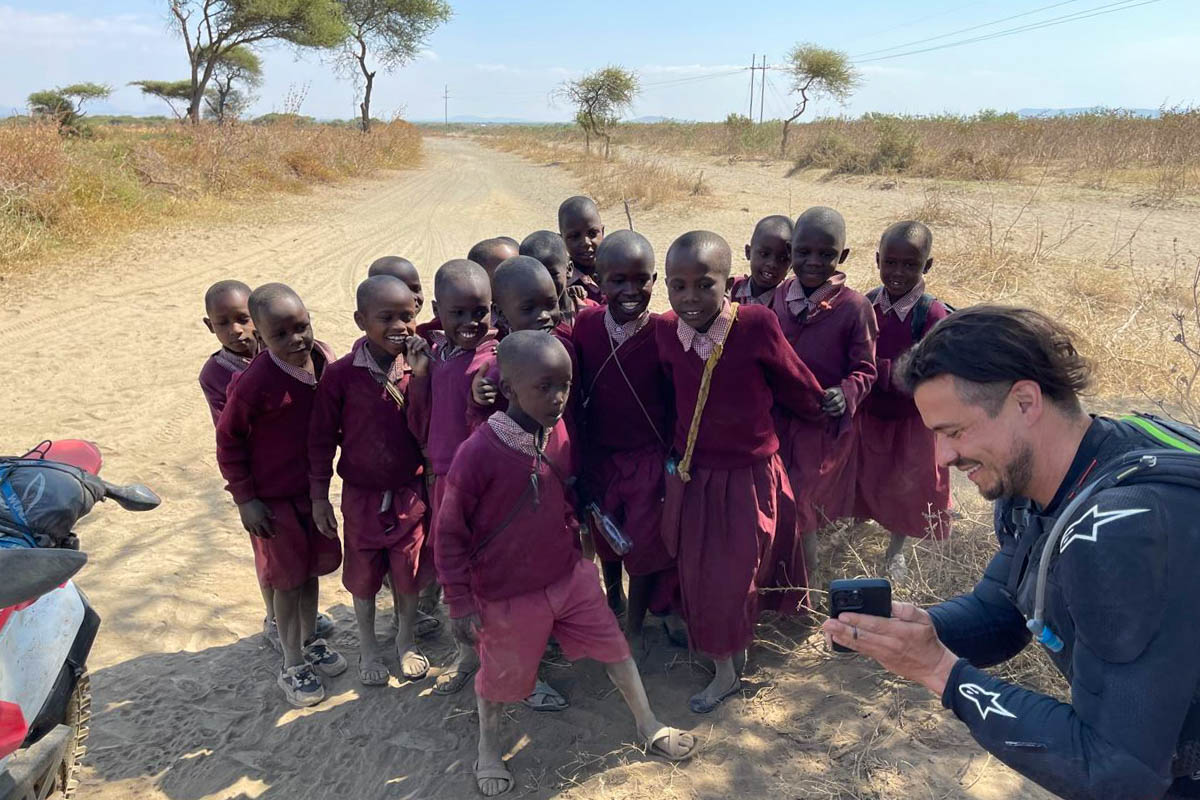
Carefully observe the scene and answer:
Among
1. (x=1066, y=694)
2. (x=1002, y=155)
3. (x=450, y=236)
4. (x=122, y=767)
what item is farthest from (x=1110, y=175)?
(x=122, y=767)

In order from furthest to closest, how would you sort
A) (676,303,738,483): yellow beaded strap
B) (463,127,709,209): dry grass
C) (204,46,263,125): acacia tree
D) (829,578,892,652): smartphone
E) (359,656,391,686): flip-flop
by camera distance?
(204,46,263,125): acacia tree → (463,127,709,209): dry grass → (359,656,391,686): flip-flop → (676,303,738,483): yellow beaded strap → (829,578,892,652): smartphone

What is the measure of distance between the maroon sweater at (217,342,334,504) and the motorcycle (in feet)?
1.14

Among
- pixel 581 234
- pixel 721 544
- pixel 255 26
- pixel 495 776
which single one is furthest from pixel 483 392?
pixel 255 26

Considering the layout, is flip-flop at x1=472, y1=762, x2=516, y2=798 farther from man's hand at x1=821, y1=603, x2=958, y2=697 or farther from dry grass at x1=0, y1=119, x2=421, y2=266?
dry grass at x1=0, y1=119, x2=421, y2=266

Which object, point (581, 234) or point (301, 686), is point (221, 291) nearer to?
point (301, 686)

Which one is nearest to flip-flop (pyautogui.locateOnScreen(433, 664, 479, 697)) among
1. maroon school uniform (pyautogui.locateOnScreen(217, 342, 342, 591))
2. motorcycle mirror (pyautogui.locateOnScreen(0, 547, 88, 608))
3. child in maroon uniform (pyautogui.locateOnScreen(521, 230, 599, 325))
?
maroon school uniform (pyautogui.locateOnScreen(217, 342, 342, 591))

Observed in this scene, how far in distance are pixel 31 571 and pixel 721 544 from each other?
6.18 ft

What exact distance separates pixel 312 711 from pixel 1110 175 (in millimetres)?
15909

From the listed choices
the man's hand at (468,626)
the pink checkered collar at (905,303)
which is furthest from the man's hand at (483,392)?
the pink checkered collar at (905,303)

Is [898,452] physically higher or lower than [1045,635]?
lower

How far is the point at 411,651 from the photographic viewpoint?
9.77ft

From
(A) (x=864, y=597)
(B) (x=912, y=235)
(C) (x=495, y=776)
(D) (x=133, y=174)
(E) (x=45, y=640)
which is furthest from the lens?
(D) (x=133, y=174)

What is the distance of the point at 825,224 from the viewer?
9.61ft

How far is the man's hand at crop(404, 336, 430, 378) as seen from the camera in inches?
105
